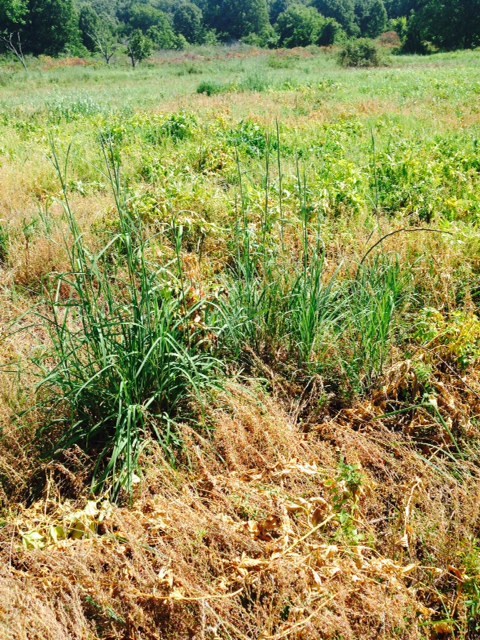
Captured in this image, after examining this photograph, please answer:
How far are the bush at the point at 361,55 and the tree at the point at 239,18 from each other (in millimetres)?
63637

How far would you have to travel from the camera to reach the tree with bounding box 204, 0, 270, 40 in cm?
9175

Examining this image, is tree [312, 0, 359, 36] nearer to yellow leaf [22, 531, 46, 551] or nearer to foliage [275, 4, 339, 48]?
foliage [275, 4, 339, 48]

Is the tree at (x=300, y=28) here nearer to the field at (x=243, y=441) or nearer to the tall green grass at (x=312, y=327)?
the field at (x=243, y=441)

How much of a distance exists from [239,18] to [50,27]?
152 ft

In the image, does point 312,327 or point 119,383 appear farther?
point 312,327

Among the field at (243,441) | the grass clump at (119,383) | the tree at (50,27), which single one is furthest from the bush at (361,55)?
the tree at (50,27)

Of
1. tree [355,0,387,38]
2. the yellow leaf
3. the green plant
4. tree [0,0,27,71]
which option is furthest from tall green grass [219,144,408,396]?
tree [355,0,387,38]

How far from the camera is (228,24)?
9700 cm

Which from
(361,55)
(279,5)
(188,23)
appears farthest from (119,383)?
(279,5)

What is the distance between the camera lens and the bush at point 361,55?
105 ft

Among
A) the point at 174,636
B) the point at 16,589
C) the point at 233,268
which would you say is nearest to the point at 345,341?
the point at 233,268

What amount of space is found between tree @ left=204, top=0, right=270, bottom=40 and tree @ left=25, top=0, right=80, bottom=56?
38110 mm

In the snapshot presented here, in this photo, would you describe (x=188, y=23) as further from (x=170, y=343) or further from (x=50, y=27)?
(x=170, y=343)

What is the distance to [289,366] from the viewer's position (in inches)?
115
